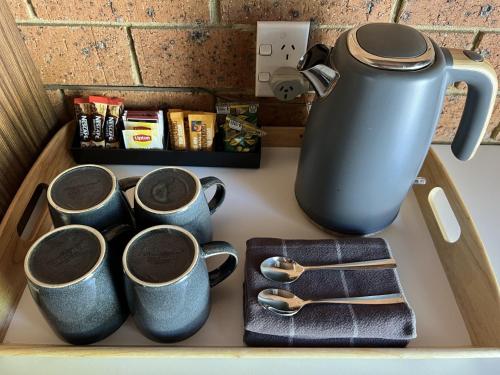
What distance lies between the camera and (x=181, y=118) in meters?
0.66

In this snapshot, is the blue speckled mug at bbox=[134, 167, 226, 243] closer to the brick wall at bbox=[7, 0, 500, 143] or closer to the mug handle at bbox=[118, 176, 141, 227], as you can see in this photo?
the mug handle at bbox=[118, 176, 141, 227]

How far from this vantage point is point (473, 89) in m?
0.49

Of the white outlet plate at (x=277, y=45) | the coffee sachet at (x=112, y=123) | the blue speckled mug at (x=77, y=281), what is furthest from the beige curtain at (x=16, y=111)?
the white outlet plate at (x=277, y=45)

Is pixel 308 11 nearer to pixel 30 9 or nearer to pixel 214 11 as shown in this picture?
pixel 214 11

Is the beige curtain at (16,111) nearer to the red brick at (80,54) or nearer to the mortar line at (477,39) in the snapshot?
the red brick at (80,54)

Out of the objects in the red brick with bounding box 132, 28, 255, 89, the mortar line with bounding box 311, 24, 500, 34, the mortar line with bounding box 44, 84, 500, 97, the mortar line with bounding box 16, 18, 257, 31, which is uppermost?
the mortar line with bounding box 311, 24, 500, 34

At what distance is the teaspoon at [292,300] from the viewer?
1.59ft

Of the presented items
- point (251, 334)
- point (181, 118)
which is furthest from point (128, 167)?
point (251, 334)

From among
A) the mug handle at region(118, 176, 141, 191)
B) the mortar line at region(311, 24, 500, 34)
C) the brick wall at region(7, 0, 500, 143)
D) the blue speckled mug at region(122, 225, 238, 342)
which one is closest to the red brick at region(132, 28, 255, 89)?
the brick wall at region(7, 0, 500, 143)

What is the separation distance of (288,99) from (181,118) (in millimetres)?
170

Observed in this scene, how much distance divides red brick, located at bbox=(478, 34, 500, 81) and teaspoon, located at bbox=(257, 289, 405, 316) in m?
0.41

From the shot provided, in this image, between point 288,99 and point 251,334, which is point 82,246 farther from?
point 288,99

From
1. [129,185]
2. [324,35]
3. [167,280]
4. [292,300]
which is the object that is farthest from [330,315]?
[324,35]

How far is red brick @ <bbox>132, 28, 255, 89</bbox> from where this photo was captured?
0.64 metres
